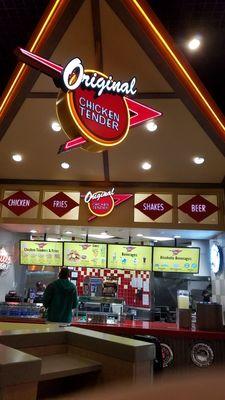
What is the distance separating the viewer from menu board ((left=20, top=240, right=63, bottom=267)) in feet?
26.5

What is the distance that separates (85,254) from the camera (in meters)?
8.00

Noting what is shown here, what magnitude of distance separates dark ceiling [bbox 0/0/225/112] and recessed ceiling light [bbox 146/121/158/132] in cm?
127

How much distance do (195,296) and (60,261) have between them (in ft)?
11.2

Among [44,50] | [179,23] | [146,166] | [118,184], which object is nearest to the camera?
[44,50]

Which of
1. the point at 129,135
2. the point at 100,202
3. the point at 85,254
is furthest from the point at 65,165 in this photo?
the point at 85,254

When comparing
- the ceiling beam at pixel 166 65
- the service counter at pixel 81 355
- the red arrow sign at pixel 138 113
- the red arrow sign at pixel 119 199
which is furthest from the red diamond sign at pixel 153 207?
the service counter at pixel 81 355

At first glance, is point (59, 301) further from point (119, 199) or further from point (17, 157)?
point (17, 157)

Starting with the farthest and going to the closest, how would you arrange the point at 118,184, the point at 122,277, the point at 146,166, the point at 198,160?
1. the point at 122,277
2. the point at 118,184
3. the point at 146,166
4. the point at 198,160

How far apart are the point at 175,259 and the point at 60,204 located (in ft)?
9.53

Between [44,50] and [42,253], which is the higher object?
[44,50]

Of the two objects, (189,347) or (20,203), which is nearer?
(189,347)

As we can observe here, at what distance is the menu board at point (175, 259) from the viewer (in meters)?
7.84

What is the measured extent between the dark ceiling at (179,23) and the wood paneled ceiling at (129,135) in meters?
0.75

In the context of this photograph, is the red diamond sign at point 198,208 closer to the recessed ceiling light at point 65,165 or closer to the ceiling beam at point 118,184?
the ceiling beam at point 118,184
